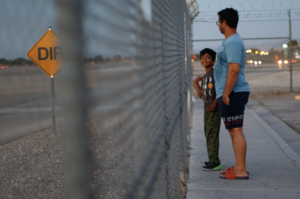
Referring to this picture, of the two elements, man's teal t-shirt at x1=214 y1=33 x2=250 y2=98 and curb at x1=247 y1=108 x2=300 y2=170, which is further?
curb at x1=247 y1=108 x2=300 y2=170

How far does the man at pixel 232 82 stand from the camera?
342 cm

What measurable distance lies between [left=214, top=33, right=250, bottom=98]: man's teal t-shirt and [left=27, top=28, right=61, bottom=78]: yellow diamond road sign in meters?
4.08

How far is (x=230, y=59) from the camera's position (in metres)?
3.40

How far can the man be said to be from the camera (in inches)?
135

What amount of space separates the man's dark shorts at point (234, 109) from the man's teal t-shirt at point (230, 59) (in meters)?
0.06

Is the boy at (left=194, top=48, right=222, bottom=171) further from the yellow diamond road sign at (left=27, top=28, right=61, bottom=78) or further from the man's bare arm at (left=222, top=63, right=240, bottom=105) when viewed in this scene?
the yellow diamond road sign at (left=27, top=28, right=61, bottom=78)

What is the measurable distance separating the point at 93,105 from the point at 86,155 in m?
0.09

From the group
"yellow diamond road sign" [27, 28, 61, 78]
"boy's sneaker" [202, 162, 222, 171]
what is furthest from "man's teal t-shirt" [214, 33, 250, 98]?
"yellow diamond road sign" [27, 28, 61, 78]

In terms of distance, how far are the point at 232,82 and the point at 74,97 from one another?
3035 millimetres

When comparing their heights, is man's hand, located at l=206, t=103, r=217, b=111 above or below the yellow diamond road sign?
below

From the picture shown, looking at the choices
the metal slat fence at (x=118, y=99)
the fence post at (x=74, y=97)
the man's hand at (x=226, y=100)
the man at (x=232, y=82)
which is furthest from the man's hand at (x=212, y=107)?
the fence post at (x=74, y=97)

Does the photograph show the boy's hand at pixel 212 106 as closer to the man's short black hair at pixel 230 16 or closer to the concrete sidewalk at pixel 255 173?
the concrete sidewalk at pixel 255 173

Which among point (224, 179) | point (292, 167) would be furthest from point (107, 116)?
point (292, 167)

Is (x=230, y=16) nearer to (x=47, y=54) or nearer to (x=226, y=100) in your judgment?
(x=226, y=100)
